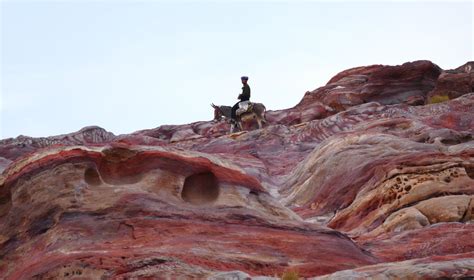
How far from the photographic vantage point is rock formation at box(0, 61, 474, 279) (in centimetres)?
1398

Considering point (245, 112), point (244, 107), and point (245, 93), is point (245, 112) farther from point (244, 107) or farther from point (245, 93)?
point (245, 93)

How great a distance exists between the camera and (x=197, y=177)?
17484mm

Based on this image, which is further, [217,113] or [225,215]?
[217,113]

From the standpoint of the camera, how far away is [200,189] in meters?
17.4

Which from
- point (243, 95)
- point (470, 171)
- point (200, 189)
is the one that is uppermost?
point (243, 95)

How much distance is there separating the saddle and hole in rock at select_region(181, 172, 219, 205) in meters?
24.4

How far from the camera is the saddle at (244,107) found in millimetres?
41844

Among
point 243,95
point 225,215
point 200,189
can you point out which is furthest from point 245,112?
point 225,215

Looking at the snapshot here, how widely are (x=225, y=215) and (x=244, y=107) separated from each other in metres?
25.9

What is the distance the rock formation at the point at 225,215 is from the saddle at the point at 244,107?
675 inches

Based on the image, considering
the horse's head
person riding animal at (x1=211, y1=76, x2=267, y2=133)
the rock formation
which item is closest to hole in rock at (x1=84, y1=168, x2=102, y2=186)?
the rock formation

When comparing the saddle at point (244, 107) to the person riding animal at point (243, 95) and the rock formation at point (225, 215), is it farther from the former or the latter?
the rock formation at point (225, 215)

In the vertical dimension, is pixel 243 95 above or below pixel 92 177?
above

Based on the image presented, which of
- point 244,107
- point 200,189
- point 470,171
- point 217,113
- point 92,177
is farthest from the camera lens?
point 217,113
